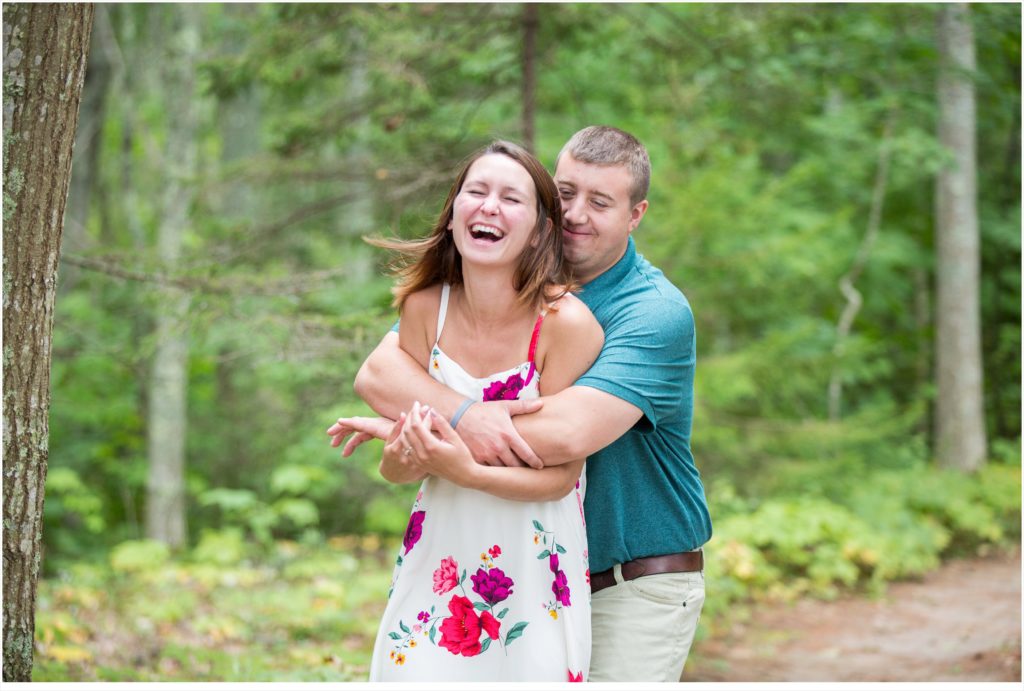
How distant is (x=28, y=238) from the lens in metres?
2.73

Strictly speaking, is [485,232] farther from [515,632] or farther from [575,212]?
[515,632]

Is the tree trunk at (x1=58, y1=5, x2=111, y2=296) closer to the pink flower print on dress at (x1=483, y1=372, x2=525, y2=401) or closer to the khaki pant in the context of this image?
the pink flower print on dress at (x1=483, y1=372, x2=525, y2=401)

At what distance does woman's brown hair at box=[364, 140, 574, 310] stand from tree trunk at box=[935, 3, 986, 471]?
10085 mm

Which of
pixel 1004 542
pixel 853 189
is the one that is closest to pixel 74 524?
pixel 1004 542

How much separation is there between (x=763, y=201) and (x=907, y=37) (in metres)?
2.77

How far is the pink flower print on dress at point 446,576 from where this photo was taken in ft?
8.11

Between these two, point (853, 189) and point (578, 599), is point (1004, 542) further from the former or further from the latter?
point (578, 599)

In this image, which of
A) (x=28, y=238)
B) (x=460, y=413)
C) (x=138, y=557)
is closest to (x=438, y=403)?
(x=460, y=413)

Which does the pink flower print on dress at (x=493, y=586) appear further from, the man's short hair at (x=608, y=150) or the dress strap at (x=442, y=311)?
the man's short hair at (x=608, y=150)

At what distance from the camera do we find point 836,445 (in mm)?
9555

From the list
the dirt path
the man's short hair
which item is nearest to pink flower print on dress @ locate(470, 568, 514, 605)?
the man's short hair

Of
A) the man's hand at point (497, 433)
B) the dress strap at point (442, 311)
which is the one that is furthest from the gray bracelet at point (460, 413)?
the dress strap at point (442, 311)

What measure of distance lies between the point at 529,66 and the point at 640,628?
14.2 ft

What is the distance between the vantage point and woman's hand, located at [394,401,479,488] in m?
2.29
